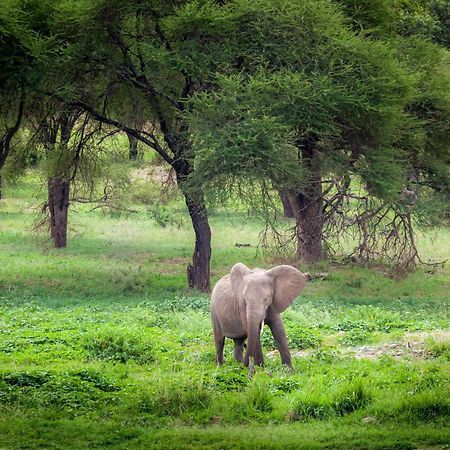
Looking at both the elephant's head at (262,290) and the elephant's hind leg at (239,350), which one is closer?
the elephant's head at (262,290)

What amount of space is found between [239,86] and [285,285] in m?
11.4

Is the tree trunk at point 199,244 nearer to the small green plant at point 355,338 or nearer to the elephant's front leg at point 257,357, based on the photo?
the small green plant at point 355,338

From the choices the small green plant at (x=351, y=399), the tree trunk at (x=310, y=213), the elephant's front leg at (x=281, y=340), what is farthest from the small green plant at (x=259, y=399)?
the tree trunk at (x=310, y=213)

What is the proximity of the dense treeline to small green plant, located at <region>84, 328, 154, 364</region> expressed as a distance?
8648 mm

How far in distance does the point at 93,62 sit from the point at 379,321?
12615 mm

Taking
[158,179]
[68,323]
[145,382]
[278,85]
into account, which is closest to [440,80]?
[278,85]

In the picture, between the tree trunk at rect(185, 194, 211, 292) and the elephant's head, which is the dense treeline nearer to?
the tree trunk at rect(185, 194, 211, 292)

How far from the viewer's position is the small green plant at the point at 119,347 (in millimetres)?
14836

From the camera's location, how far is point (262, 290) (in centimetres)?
1353

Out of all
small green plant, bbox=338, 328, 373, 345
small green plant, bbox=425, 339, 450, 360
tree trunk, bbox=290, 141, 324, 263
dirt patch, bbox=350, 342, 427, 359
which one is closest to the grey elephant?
dirt patch, bbox=350, 342, 427, 359

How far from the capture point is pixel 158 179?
56.9 m

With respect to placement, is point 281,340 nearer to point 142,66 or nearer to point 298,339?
point 298,339

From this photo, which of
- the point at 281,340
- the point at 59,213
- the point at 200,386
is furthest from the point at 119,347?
the point at 59,213

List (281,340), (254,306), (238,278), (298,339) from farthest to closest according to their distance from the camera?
(298,339) < (238,278) < (281,340) < (254,306)
